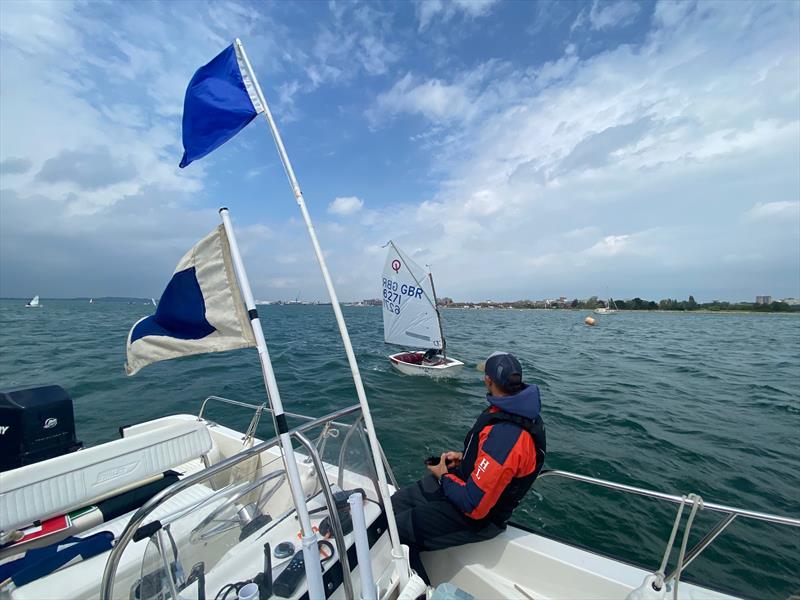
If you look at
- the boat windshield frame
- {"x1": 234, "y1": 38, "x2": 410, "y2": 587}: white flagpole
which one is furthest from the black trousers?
the boat windshield frame

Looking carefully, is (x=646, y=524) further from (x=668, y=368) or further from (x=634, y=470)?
(x=668, y=368)

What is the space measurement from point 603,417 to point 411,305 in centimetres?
1084

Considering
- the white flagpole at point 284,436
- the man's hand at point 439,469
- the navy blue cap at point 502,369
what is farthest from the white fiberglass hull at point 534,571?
the white flagpole at point 284,436

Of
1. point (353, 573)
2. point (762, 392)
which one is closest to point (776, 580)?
point (353, 573)

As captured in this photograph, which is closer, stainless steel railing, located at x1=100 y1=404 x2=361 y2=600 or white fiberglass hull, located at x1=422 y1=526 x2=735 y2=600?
stainless steel railing, located at x1=100 y1=404 x2=361 y2=600

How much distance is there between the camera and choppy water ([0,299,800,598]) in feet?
16.7

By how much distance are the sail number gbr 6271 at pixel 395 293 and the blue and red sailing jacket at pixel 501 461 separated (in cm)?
1576

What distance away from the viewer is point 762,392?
43.0ft

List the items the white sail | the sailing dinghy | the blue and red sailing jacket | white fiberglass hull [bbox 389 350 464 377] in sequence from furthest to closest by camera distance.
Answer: the white sail < the sailing dinghy < white fiberglass hull [bbox 389 350 464 377] < the blue and red sailing jacket

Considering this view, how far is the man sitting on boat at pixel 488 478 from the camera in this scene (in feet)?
8.51

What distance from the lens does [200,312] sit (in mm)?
2414

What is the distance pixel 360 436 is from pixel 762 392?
18.1 metres

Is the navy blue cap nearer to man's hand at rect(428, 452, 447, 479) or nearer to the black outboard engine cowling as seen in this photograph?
man's hand at rect(428, 452, 447, 479)

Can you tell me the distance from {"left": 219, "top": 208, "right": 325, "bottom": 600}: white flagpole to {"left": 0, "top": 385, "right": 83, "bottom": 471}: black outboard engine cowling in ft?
11.1
